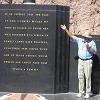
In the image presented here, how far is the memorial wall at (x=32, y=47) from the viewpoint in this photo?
469 inches

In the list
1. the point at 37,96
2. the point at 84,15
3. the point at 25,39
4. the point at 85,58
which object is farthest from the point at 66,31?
the point at 84,15

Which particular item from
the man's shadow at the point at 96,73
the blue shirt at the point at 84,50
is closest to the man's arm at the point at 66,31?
the blue shirt at the point at 84,50

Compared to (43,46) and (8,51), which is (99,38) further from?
(8,51)

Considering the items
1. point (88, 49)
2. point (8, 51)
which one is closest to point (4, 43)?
point (8, 51)

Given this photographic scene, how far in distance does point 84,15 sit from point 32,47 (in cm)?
380

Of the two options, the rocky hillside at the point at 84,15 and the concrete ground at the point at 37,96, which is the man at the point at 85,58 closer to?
the concrete ground at the point at 37,96

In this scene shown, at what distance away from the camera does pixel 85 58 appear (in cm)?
1152

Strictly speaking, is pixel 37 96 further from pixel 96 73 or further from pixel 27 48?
pixel 96 73

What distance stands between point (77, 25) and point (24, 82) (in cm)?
379

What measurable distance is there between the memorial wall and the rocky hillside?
10.3 ft

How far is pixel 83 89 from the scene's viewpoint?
11.8 m

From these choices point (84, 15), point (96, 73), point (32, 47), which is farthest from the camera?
point (84, 15)

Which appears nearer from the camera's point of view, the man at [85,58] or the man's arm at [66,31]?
the man at [85,58]

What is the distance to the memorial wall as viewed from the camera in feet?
39.1
